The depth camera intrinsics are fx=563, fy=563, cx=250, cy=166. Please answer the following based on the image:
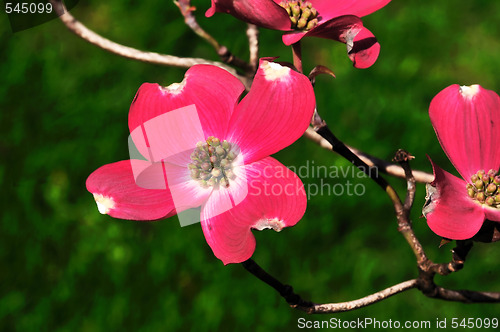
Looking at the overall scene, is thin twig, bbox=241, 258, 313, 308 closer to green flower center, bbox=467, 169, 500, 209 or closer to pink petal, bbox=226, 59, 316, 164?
pink petal, bbox=226, 59, 316, 164

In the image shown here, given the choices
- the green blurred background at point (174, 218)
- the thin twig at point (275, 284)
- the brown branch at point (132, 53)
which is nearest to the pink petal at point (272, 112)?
the thin twig at point (275, 284)

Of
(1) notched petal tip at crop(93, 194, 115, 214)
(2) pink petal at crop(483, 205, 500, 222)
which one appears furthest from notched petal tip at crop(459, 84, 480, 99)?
(1) notched petal tip at crop(93, 194, 115, 214)

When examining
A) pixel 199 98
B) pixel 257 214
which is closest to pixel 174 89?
pixel 199 98

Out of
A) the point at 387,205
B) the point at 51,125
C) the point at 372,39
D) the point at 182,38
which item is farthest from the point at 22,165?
the point at 372,39

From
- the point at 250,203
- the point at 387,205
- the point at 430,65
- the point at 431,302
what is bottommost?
the point at 431,302

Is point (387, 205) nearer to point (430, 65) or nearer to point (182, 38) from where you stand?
point (430, 65)

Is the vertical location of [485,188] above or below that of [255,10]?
below

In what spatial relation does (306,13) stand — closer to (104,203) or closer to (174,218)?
(104,203)
